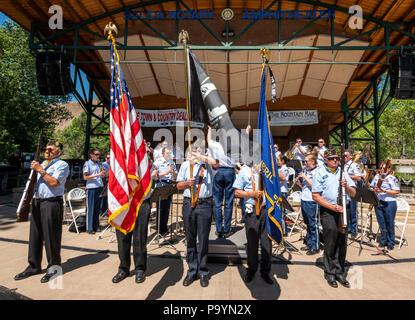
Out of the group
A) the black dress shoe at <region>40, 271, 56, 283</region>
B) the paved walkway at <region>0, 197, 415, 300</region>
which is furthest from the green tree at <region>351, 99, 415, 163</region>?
the black dress shoe at <region>40, 271, 56, 283</region>

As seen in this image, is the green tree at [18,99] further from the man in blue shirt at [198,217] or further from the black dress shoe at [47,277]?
the man in blue shirt at [198,217]

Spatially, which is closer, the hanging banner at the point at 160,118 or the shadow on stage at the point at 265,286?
the shadow on stage at the point at 265,286

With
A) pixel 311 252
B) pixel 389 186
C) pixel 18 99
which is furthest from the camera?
pixel 18 99

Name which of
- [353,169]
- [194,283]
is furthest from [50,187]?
[353,169]

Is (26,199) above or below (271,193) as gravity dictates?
below

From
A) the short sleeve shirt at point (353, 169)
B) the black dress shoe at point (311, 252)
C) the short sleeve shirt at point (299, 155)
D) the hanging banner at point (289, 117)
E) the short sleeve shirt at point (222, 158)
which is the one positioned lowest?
the black dress shoe at point (311, 252)

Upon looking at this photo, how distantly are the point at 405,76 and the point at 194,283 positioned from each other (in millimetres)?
10439

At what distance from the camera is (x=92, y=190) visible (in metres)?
6.56

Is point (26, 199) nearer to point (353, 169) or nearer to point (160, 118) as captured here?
point (353, 169)

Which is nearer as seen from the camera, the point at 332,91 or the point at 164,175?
the point at 164,175

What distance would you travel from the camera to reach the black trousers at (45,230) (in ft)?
12.8

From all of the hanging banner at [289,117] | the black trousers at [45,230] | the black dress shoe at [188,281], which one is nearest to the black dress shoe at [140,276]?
the black dress shoe at [188,281]

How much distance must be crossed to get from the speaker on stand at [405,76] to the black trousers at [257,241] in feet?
29.4
